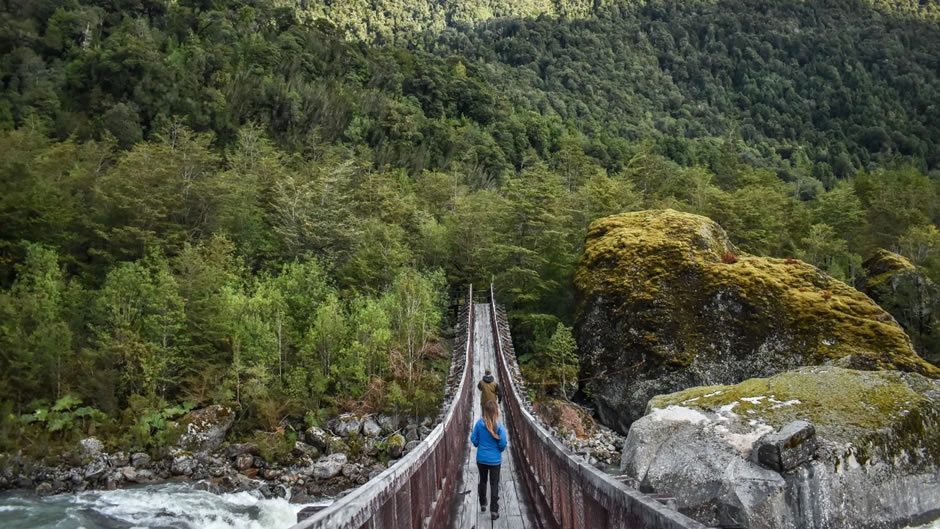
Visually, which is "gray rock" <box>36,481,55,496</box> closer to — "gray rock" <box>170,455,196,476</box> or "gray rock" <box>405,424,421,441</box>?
"gray rock" <box>170,455,196,476</box>

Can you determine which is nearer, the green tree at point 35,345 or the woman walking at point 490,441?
the woman walking at point 490,441

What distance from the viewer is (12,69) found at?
48.6m

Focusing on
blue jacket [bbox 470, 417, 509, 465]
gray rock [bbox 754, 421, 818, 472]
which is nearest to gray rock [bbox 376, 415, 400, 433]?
gray rock [bbox 754, 421, 818, 472]

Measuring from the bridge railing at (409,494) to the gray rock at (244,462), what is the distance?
13008mm

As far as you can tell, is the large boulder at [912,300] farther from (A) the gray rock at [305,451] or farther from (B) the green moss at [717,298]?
(A) the gray rock at [305,451]

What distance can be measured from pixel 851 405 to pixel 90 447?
23190 mm

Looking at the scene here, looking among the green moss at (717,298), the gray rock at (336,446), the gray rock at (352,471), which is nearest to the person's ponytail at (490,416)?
the gray rock at (352,471)

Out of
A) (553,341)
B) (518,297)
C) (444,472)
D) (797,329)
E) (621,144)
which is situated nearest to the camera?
(444,472)

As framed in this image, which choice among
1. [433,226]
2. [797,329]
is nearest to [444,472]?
[797,329]

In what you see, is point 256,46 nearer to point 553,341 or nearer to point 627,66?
point 553,341

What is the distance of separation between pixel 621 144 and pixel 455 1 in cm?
12066

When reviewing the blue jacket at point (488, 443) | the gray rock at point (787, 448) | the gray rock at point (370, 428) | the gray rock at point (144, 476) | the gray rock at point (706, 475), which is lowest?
the gray rock at point (144, 476)

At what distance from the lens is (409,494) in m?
4.98

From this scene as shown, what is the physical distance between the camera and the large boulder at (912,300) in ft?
91.7
